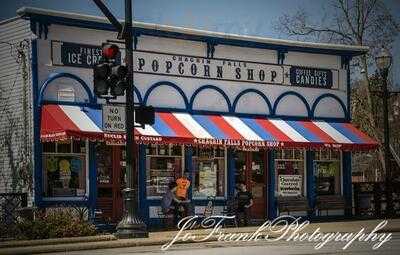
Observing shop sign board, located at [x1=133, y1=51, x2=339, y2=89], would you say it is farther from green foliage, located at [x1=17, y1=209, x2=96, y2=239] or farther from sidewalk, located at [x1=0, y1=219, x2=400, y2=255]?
green foliage, located at [x1=17, y1=209, x2=96, y2=239]

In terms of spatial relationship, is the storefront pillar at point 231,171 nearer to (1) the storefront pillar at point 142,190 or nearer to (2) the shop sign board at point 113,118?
(1) the storefront pillar at point 142,190

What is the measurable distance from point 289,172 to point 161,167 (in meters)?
5.10

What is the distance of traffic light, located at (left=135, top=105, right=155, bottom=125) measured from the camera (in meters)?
17.5

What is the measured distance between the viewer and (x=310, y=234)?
734 inches

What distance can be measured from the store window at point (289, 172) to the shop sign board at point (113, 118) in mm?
8318

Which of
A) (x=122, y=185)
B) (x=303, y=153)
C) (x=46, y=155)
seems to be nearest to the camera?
(x=46, y=155)

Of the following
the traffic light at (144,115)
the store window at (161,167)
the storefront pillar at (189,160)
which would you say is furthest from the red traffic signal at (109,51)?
the storefront pillar at (189,160)

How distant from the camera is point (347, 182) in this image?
84.8 ft

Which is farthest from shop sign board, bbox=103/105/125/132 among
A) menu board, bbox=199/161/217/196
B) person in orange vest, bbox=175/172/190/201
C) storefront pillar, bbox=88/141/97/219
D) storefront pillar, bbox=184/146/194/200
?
menu board, bbox=199/161/217/196

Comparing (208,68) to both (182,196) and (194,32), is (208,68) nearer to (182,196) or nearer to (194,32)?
(194,32)

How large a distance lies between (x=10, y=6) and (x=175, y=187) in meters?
7.37

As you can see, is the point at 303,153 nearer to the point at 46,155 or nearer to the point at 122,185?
the point at 122,185

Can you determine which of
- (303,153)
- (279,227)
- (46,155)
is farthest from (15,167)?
(303,153)

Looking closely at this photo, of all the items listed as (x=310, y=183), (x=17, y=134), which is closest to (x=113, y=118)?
(x=17, y=134)
